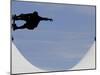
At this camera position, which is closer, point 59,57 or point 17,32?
point 17,32

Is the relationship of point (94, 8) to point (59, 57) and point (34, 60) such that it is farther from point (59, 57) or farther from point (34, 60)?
point (34, 60)

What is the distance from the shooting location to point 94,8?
372 centimetres

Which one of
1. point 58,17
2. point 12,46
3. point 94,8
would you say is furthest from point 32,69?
point 94,8

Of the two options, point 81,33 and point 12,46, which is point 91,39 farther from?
point 12,46

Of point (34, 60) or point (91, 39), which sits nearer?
point (34, 60)

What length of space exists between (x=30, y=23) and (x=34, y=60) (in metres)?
0.47

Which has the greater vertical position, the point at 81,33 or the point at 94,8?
the point at 94,8

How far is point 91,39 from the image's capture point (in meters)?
3.69

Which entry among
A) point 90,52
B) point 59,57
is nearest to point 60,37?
point 59,57

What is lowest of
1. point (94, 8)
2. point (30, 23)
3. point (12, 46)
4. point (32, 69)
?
point (32, 69)

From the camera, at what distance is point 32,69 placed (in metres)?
3.35

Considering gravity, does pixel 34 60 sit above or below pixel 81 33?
below

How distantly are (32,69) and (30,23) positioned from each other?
0.58m

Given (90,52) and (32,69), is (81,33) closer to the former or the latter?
(90,52)
